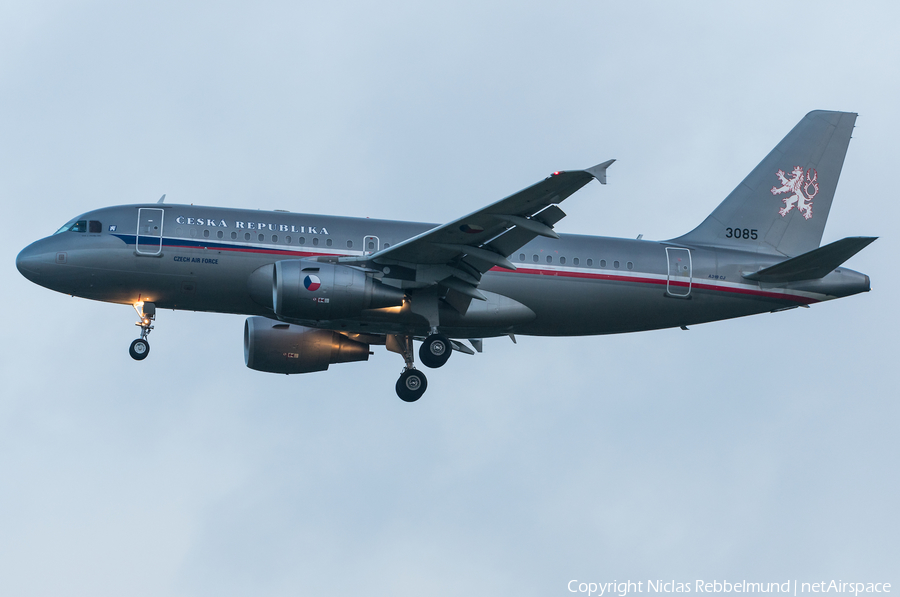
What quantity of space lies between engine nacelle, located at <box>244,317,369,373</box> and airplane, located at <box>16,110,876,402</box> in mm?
43

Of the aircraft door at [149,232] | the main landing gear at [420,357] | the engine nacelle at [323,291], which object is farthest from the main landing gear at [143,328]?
the main landing gear at [420,357]

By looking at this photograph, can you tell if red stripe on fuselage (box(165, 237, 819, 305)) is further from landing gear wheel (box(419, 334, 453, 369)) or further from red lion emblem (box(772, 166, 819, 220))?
red lion emblem (box(772, 166, 819, 220))

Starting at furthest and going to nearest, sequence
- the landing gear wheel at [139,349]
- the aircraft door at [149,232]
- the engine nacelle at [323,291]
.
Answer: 1. the landing gear wheel at [139,349]
2. the aircraft door at [149,232]
3. the engine nacelle at [323,291]

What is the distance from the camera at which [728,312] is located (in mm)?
32375

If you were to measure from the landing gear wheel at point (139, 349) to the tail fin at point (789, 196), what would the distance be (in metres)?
16.2

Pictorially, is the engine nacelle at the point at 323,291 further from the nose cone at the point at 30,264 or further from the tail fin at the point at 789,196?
the tail fin at the point at 789,196

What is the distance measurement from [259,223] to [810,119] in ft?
59.8

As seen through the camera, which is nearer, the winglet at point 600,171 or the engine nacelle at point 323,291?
the winglet at point 600,171

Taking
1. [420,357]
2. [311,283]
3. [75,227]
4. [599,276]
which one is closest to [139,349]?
[75,227]

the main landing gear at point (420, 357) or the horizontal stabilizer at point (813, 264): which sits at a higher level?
the horizontal stabilizer at point (813, 264)

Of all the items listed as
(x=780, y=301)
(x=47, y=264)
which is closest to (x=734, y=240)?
(x=780, y=301)

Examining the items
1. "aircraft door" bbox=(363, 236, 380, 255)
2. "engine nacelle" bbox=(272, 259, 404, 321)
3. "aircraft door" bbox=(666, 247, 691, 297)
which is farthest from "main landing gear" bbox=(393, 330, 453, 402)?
"aircraft door" bbox=(666, 247, 691, 297)

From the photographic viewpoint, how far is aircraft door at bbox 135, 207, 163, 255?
29797 millimetres

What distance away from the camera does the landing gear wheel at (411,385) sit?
32.2 m
